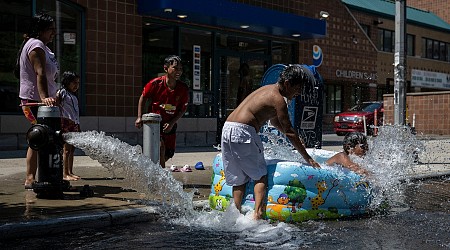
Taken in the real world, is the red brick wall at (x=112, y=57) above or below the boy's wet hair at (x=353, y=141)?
above

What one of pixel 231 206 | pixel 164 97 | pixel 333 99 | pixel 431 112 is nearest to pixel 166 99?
pixel 164 97

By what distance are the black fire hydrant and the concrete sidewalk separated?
12 centimetres

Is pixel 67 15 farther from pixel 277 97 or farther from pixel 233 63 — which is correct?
pixel 277 97

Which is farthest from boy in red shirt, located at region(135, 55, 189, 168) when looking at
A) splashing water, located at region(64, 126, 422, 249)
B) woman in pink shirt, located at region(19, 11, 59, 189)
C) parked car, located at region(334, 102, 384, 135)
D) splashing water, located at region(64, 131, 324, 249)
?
parked car, located at region(334, 102, 384, 135)

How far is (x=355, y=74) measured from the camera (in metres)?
27.9

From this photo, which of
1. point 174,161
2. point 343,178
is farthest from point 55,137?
point 174,161

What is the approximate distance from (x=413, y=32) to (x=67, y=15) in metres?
29.0

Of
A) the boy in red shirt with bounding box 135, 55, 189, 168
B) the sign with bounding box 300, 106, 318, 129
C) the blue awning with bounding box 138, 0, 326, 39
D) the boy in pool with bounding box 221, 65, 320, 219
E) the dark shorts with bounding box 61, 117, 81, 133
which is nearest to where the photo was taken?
the boy in pool with bounding box 221, 65, 320, 219

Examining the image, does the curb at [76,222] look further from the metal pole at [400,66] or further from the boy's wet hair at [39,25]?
the metal pole at [400,66]

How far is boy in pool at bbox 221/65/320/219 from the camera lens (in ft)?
16.7

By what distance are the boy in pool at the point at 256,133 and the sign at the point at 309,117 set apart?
12.0 feet

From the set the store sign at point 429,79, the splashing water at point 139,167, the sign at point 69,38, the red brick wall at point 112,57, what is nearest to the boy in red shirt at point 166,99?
the splashing water at point 139,167

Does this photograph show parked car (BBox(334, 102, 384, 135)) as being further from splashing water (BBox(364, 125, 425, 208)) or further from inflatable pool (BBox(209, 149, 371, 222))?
inflatable pool (BBox(209, 149, 371, 222))

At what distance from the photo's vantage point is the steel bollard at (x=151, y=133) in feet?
21.6
